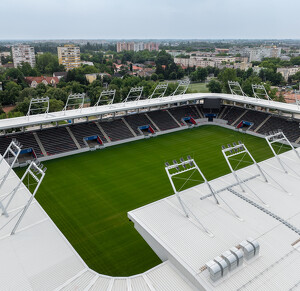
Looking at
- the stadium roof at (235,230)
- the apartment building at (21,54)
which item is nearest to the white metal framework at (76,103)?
the stadium roof at (235,230)

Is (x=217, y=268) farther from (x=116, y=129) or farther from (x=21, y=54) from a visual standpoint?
(x=21, y=54)

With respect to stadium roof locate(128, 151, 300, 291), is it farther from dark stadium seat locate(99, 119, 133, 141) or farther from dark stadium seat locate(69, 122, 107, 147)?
dark stadium seat locate(69, 122, 107, 147)

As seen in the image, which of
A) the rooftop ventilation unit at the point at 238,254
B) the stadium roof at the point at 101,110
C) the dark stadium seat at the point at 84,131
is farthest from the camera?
the dark stadium seat at the point at 84,131

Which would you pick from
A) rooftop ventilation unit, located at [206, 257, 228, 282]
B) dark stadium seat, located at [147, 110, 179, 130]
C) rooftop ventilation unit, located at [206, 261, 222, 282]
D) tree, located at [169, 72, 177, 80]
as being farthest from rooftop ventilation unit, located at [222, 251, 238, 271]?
tree, located at [169, 72, 177, 80]

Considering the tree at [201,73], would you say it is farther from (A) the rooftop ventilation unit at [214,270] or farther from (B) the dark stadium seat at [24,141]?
(A) the rooftop ventilation unit at [214,270]

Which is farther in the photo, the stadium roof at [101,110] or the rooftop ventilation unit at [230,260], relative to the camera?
the stadium roof at [101,110]

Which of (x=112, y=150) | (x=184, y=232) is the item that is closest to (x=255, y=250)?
(x=184, y=232)

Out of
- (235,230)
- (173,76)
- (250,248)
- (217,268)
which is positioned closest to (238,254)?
(250,248)

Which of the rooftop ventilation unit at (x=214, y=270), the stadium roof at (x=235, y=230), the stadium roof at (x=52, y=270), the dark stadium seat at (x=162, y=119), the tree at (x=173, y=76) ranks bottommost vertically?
the tree at (x=173, y=76)
